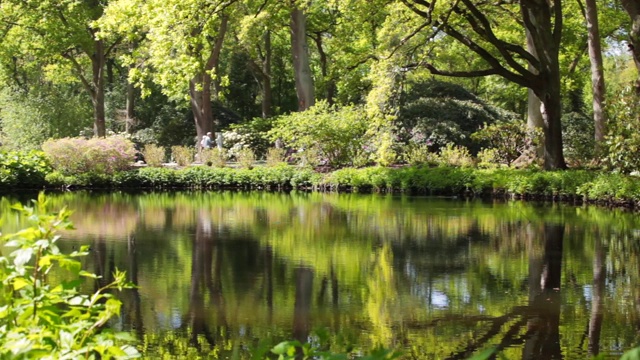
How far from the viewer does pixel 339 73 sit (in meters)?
32.2

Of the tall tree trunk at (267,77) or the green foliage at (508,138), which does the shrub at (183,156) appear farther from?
the green foliage at (508,138)

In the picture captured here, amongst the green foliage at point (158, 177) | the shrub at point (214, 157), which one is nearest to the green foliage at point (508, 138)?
the shrub at point (214, 157)

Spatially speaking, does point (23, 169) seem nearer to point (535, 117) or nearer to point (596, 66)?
point (535, 117)

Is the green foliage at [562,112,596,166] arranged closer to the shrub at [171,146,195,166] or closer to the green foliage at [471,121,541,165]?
the green foliage at [471,121,541,165]

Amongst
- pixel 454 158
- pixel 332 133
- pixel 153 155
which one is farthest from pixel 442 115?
pixel 153 155

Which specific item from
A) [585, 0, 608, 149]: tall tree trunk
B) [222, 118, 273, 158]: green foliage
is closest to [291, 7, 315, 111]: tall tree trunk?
[222, 118, 273, 158]: green foliage

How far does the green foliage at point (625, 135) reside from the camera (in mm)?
19422

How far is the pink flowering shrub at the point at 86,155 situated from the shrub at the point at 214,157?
2.86 metres

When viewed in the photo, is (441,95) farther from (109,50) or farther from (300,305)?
(300,305)

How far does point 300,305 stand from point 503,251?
4877mm

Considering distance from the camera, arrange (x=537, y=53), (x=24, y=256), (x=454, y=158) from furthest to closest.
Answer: (x=454, y=158) < (x=537, y=53) < (x=24, y=256)

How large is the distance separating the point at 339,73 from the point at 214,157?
233 inches

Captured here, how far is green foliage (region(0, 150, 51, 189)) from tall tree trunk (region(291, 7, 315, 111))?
929 centimetres

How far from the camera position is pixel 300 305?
27.5ft
